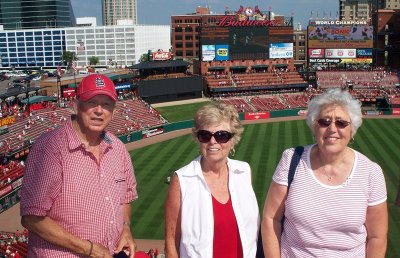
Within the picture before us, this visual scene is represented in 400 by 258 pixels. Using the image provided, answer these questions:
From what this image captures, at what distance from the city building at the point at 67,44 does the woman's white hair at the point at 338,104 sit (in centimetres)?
15467

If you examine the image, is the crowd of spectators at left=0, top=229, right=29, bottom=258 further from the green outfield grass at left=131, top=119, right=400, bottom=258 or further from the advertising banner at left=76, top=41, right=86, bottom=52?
the advertising banner at left=76, top=41, right=86, bottom=52

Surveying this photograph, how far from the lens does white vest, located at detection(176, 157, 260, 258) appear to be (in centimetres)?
520

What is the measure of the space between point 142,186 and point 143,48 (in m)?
135

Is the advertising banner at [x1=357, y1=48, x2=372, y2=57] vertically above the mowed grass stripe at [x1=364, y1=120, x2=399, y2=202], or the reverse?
the advertising banner at [x1=357, y1=48, x2=372, y2=57]

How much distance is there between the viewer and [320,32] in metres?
77.9

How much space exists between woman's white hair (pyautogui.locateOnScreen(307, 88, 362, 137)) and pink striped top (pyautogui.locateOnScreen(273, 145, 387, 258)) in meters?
0.38

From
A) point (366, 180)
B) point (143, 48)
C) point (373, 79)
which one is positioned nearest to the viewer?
point (366, 180)

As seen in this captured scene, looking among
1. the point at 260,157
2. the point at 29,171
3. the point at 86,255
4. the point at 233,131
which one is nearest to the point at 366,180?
the point at 233,131

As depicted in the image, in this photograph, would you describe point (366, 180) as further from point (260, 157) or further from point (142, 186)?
point (260, 157)

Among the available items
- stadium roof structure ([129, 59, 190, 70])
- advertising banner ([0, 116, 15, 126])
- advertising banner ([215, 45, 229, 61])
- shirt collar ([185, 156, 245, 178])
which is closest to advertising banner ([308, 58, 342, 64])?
advertising banner ([215, 45, 229, 61])

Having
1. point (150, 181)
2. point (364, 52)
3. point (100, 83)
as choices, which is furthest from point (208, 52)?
point (100, 83)

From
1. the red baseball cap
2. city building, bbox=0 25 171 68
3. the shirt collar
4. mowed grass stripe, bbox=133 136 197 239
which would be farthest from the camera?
city building, bbox=0 25 171 68

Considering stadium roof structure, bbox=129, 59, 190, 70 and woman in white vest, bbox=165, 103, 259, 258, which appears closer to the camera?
woman in white vest, bbox=165, 103, 259, 258

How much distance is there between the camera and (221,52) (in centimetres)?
7606
